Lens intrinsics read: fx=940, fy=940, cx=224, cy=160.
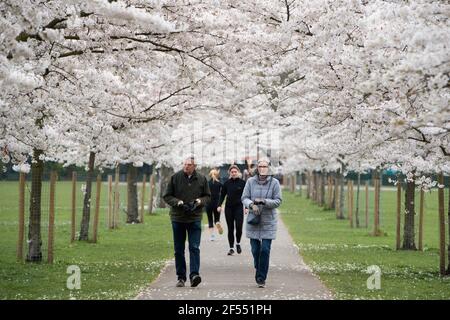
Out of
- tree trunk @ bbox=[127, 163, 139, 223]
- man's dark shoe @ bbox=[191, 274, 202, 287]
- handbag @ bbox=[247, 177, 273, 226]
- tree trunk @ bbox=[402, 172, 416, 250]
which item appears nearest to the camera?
man's dark shoe @ bbox=[191, 274, 202, 287]

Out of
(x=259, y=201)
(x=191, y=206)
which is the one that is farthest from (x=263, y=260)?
(x=191, y=206)

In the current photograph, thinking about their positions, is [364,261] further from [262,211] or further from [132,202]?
[132,202]

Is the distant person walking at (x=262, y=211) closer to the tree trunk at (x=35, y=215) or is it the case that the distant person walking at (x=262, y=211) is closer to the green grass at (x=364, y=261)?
the green grass at (x=364, y=261)

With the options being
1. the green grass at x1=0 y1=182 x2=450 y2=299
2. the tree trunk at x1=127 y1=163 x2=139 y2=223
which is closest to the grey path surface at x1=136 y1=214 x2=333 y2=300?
the green grass at x1=0 y1=182 x2=450 y2=299

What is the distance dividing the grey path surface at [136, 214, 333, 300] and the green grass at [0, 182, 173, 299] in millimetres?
431

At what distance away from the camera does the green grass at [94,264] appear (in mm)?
13922

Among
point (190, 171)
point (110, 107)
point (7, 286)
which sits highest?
point (110, 107)

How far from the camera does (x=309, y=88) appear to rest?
61.5 feet

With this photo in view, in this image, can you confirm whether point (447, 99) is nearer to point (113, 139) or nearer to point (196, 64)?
point (196, 64)

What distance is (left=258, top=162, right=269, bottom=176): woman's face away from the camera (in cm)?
1496

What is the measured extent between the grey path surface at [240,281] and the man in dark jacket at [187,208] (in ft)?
1.46

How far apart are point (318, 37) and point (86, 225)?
36.3 ft

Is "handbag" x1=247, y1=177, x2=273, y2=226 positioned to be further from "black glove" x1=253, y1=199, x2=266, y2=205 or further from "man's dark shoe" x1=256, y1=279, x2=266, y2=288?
"man's dark shoe" x1=256, y1=279, x2=266, y2=288
